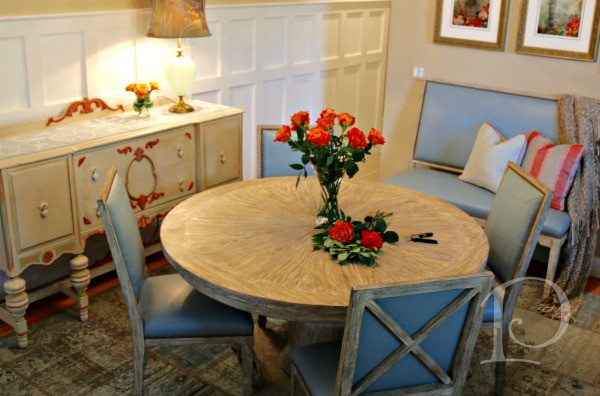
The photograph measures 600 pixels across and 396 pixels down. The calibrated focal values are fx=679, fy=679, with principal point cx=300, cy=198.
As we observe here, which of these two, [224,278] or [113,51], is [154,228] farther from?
[224,278]

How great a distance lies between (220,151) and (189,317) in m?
1.61

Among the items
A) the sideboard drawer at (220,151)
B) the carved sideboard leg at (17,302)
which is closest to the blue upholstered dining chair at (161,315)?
the carved sideboard leg at (17,302)

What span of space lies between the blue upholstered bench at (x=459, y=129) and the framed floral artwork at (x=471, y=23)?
33 centimetres

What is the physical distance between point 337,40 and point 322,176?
10.2ft

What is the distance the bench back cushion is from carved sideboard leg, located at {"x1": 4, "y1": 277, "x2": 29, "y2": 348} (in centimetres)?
260

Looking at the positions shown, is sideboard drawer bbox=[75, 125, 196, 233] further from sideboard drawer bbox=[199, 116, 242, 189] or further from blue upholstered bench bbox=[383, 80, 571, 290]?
blue upholstered bench bbox=[383, 80, 571, 290]

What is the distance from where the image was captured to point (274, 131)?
3568 mm

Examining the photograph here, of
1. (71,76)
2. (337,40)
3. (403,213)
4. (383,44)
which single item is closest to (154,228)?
(71,76)

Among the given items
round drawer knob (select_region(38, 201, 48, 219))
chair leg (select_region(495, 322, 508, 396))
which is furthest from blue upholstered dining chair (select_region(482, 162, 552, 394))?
round drawer knob (select_region(38, 201, 48, 219))

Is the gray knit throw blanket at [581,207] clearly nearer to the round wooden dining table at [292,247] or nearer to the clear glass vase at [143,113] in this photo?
the round wooden dining table at [292,247]

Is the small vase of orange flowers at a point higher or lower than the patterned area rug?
higher

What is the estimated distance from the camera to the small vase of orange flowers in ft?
12.3

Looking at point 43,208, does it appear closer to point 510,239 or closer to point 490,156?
point 510,239

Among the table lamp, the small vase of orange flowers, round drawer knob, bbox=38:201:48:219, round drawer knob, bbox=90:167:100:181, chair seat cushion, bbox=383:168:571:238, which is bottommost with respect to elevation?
chair seat cushion, bbox=383:168:571:238
